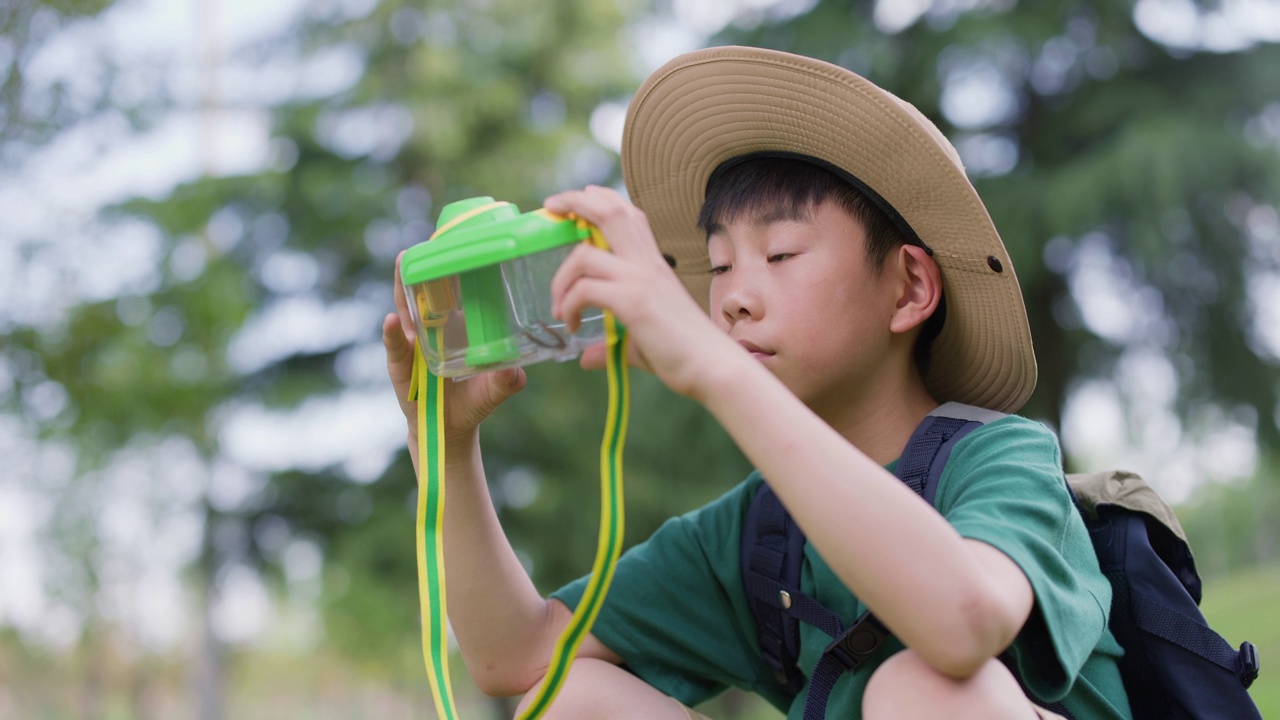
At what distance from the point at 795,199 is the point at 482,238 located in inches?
23.4

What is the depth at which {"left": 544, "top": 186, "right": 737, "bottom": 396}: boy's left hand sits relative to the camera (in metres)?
1.31

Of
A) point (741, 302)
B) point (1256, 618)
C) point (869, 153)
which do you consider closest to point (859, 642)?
point (741, 302)

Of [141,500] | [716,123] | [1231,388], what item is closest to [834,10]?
[1231,388]

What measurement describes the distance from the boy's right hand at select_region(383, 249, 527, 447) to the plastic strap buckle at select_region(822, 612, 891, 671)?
579mm

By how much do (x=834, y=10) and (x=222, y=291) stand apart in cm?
450

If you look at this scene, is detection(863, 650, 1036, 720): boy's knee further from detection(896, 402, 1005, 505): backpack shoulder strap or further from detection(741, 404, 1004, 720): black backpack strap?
detection(896, 402, 1005, 505): backpack shoulder strap

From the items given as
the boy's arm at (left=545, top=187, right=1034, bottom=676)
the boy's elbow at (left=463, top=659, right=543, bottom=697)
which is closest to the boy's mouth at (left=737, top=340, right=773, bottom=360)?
the boy's arm at (left=545, top=187, right=1034, bottom=676)

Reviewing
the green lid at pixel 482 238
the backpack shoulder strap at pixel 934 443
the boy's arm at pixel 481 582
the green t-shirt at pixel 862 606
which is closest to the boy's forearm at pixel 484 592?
the boy's arm at pixel 481 582

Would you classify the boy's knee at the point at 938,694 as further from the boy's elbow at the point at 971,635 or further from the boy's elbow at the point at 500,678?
the boy's elbow at the point at 500,678

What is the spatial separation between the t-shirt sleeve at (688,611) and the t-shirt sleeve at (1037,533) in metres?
0.52

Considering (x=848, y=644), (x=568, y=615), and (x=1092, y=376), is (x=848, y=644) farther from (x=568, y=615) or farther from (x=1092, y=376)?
(x=1092, y=376)

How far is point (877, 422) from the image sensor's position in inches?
76.4

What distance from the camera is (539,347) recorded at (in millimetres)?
1602

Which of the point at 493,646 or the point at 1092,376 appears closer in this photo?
the point at 493,646
